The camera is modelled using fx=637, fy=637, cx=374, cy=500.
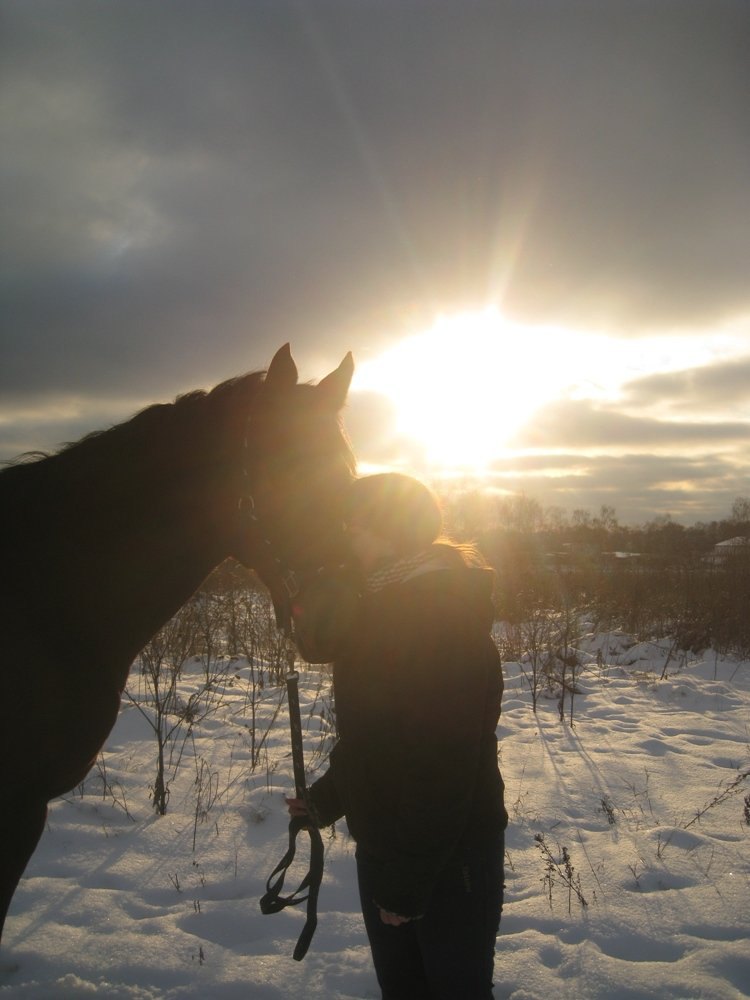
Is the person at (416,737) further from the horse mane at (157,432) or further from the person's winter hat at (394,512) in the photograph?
the horse mane at (157,432)

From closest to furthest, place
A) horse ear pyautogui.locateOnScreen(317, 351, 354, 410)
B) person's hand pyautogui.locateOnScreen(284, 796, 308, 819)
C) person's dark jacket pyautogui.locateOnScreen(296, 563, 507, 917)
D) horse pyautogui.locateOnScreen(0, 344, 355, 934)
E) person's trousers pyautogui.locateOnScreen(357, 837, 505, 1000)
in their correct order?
person's dark jacket pyautogui.locateOnScreen(296, 563, 507, 917), person's trousers pyautogui.locateOnScreen(357, 837, 505, 1000), horse pyautogui.locateOnScreen(0, 344, 355, 934), person's hand pyautogui.locateOnScreen(284, 796, 308, 819), horse ear pyautogui.locateOnScreen(317, 351, 354, 410)

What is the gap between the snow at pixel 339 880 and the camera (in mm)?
2495

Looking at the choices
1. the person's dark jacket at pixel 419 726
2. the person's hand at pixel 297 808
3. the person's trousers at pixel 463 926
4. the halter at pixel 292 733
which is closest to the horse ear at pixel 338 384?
the halter at pixel 292 733

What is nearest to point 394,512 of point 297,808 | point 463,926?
point 297,808

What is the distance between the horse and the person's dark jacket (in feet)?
0.93

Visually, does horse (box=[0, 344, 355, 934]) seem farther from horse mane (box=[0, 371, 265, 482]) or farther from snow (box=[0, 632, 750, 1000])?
snow (box=[0, 632, 750, 1000])

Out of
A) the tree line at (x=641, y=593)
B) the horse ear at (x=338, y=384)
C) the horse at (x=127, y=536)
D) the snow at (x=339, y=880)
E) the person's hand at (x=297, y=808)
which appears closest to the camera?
the horse at (x=127, y=536)

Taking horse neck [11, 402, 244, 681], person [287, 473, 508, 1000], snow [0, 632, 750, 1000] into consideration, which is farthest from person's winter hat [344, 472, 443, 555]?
snow [0, 632, 750, 1000]

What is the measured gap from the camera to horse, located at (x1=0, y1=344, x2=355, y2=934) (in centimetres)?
171

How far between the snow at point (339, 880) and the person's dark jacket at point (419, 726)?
4.43 feet

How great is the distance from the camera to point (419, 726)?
150 centimetres

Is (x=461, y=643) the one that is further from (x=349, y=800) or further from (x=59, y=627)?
(x=59, y=627)

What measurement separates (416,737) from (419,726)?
0.09 ft

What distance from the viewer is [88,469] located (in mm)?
1923
